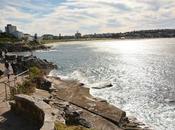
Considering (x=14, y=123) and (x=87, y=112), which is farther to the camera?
(x=87, y=112)

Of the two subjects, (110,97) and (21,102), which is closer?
(21,102)

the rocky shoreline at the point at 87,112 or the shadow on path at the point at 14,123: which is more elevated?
the shadow on path at the point at 14,123

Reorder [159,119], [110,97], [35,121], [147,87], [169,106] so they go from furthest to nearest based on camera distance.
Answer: [147,87], [110,97], [169,106], [159,119], [35,121]

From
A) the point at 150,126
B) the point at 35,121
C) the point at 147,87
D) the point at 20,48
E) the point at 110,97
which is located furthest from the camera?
the point at 20,48

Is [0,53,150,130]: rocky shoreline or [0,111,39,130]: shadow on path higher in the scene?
[0,111,39,130]: shadow on path

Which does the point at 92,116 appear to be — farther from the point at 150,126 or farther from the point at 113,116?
the point at 150,126

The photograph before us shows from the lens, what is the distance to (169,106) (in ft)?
108

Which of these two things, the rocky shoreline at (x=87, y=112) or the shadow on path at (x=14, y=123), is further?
the rocky shoreline at (x=87, y=112)

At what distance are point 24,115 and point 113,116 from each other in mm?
11975

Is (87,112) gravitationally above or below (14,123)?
below

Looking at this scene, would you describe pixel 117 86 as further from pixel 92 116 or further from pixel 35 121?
pixel 35 121

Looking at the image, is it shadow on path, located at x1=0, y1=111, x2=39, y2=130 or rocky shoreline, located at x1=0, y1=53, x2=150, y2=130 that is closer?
shadow on path, located at x1=0, y1=111, x2=39, y2=130

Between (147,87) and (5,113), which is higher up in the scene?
(5,113)

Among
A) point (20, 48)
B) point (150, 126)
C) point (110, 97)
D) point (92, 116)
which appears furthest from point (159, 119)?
point (20, 48)
